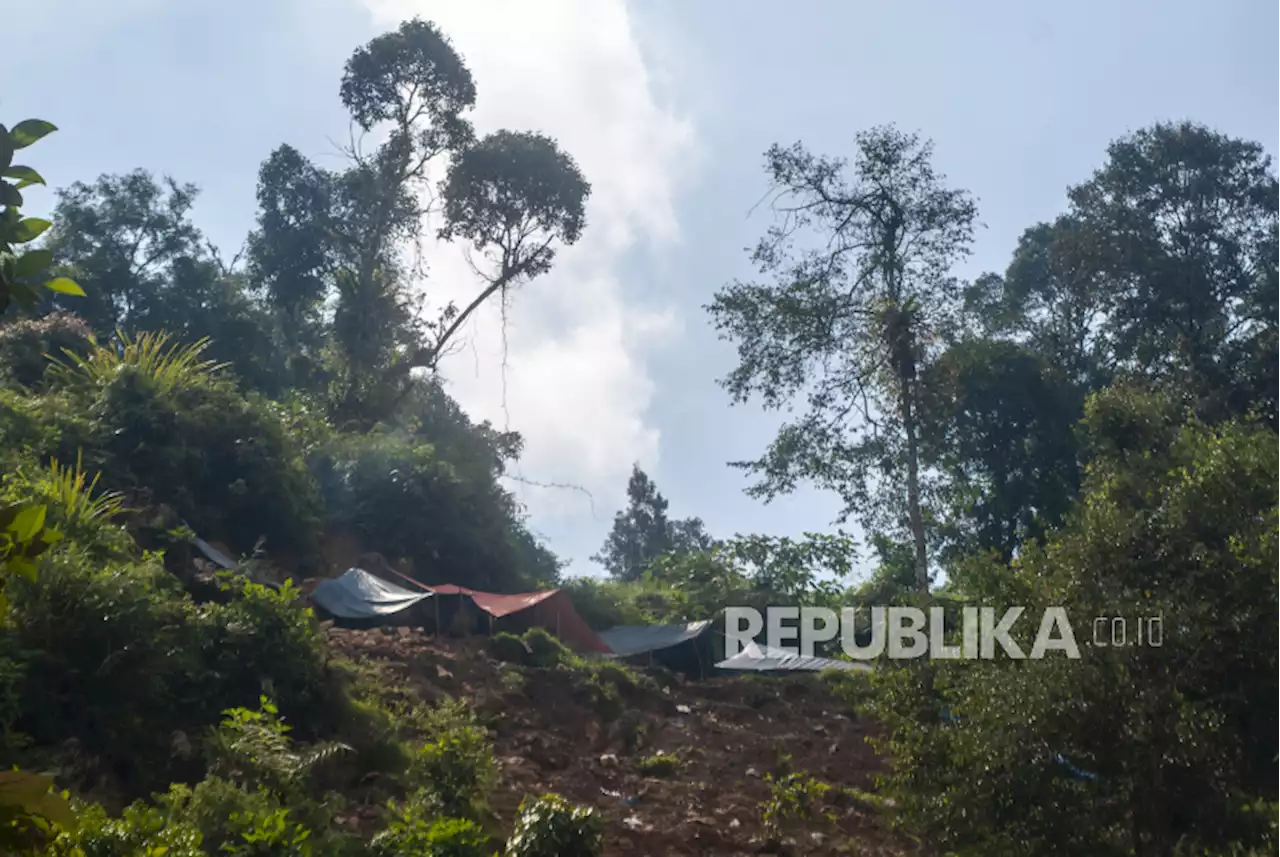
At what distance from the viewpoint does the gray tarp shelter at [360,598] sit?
14.4 metres

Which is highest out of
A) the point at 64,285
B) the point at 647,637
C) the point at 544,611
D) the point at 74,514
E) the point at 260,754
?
the point at 74,514

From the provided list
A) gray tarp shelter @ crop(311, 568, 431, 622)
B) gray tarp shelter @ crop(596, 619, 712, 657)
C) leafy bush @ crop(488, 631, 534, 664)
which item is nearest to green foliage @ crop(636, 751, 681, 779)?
leafy bush @ crop(488, 631, 534, 664)

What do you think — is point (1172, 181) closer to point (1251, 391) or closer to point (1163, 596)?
point (1251, 391)

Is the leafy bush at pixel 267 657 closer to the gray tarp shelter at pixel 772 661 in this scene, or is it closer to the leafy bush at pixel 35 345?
the leafy bush at pixel 35 345

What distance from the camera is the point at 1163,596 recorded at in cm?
598

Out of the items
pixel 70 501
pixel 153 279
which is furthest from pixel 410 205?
pixel 70 501

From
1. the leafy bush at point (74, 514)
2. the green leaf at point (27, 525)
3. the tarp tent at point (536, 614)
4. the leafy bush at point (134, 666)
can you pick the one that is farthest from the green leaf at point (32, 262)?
the tarp tent at point (536, 614)

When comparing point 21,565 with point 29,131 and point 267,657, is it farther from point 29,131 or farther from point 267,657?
point 267,657

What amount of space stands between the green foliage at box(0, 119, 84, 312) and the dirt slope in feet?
20.4

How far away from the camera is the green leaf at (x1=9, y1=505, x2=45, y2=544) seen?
1928 mm

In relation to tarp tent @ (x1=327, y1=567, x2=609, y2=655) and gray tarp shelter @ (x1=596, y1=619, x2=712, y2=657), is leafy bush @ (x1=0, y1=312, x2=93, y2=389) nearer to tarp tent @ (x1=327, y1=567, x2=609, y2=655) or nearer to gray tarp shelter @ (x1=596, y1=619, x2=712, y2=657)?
tarp tent @ (x1=327, y1=567, x2=609, y2=655)

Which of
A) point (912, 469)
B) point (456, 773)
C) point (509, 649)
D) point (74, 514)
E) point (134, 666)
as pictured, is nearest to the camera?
point (456, 773)

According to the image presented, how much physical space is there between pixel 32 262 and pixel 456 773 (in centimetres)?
586

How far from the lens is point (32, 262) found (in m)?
1.99
